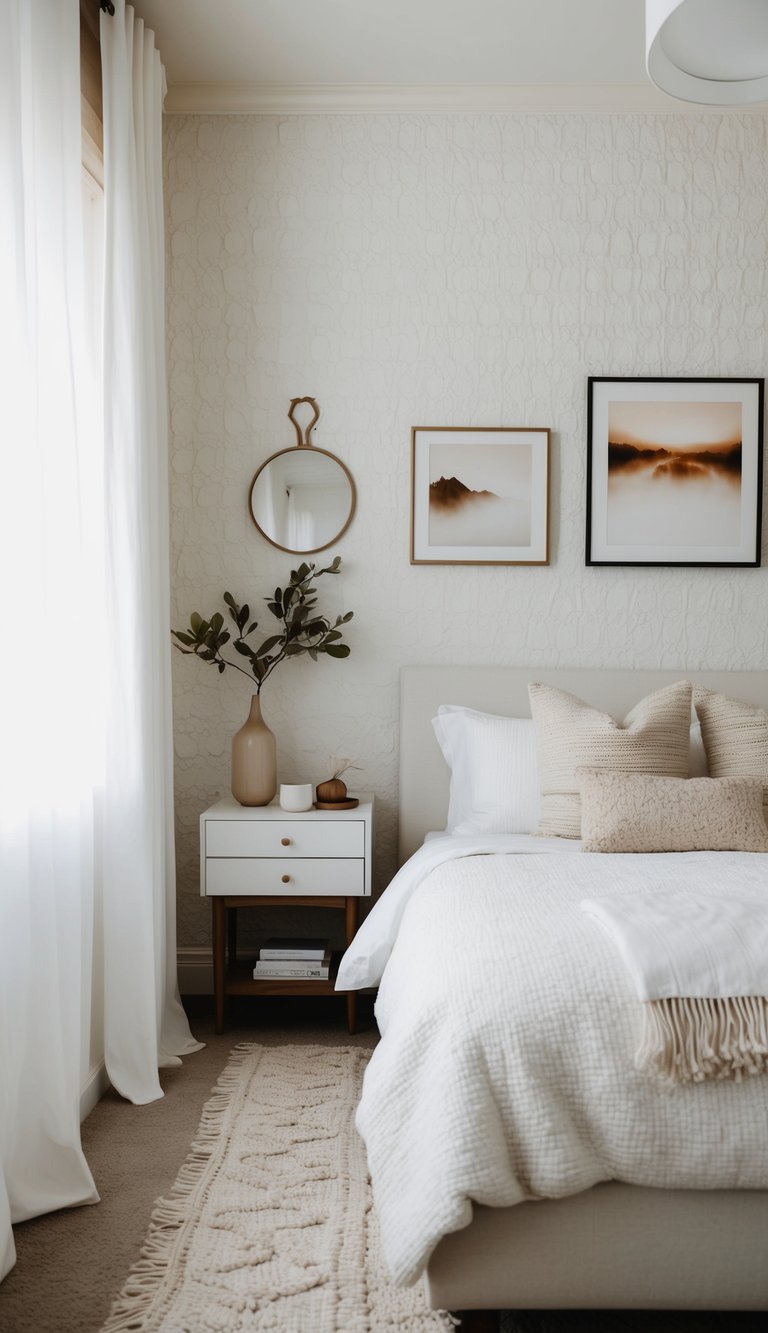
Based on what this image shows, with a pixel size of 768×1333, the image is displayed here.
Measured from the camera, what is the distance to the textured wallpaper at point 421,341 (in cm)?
340

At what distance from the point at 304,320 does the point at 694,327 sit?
1.31 meters

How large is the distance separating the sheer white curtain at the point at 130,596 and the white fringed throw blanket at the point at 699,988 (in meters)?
1.35

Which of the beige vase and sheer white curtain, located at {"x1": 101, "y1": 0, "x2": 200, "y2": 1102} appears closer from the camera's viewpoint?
sheer white curtain, located at {"x1": 101, "y1": 0, "x2": 200, "y2": 1102}

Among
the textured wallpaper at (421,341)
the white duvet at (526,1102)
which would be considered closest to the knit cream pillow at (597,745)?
the textured wallpaper at (421,341)

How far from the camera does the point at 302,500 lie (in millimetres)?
3438

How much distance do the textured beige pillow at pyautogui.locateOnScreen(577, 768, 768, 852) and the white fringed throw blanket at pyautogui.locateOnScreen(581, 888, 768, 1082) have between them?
777 millimetres

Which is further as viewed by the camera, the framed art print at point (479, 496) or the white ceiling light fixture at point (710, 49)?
the framed art print at point (479, 496)

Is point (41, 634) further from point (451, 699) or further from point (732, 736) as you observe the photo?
point (732, 736)

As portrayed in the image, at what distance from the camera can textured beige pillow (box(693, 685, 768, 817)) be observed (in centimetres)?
284

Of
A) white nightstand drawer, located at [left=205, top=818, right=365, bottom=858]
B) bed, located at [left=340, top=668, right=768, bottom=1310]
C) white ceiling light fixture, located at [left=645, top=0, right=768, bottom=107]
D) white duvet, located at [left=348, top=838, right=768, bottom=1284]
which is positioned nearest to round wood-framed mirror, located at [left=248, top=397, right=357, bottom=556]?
white nightstand drawer, located at [left=205, top=818, right=365, bottom=858]

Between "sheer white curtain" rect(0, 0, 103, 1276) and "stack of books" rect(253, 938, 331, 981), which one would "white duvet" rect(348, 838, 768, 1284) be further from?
"stack of books" rect(253, 938, 331, 981)

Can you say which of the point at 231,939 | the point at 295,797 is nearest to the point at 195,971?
the point at 231,939

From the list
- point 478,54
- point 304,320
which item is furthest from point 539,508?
point 478,54

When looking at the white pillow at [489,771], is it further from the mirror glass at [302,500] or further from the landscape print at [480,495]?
the mirror glass at [302,500]
